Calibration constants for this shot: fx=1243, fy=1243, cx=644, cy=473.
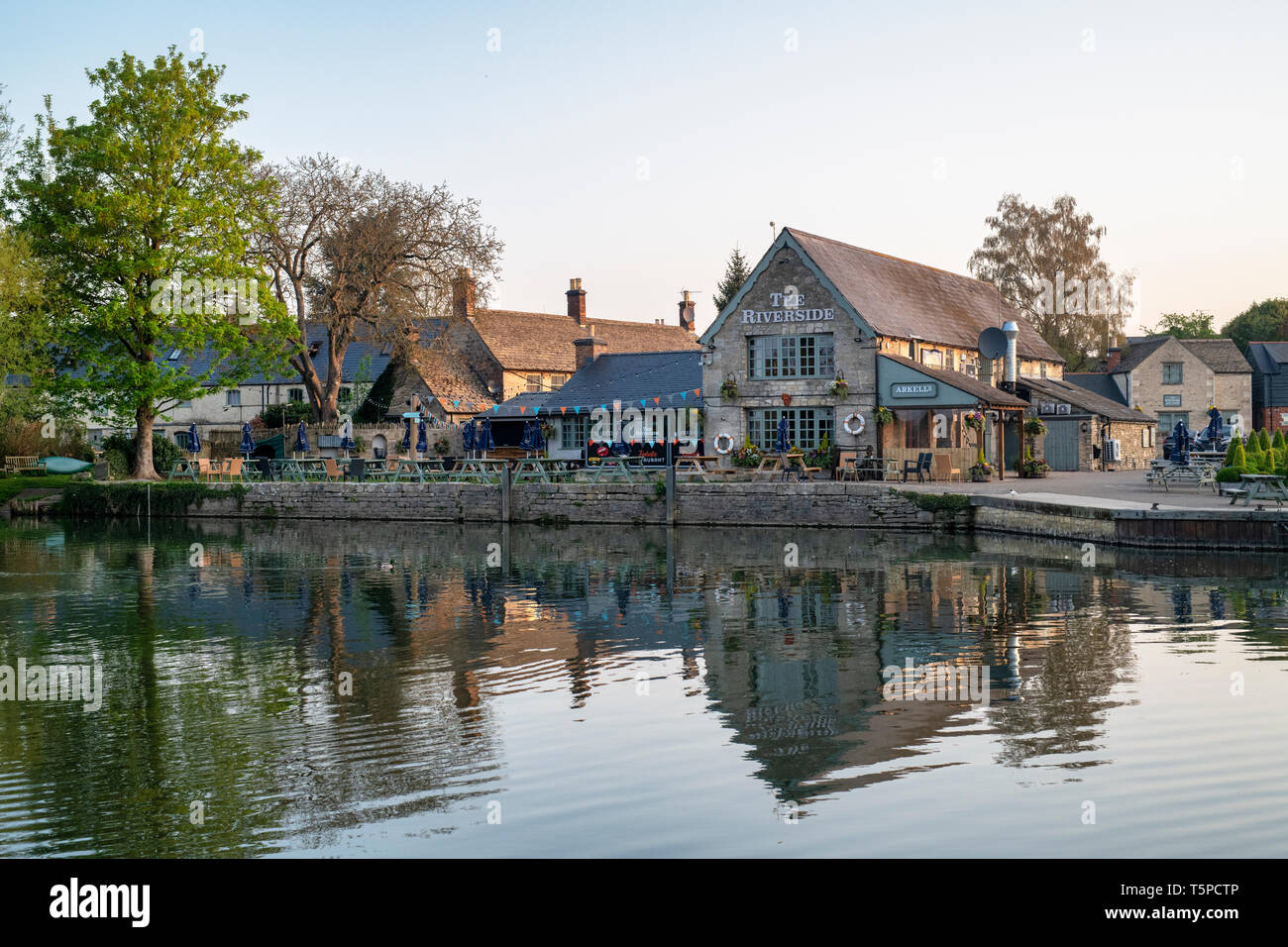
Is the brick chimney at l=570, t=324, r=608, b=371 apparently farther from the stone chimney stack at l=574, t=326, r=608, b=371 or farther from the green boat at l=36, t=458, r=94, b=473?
the green boat at l=36, t=458, r=94, b=473

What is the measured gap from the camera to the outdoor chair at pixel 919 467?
35031 mm

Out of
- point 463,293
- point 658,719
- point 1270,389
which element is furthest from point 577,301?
point 658,719

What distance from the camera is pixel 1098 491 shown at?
31.8 m

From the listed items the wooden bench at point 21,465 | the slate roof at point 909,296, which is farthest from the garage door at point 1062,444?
the wooden bench at point 21,465

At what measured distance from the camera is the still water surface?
25.6ft

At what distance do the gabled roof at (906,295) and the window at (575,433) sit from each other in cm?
688

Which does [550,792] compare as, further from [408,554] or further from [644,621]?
[408,554]

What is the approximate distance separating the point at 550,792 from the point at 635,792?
582 mm

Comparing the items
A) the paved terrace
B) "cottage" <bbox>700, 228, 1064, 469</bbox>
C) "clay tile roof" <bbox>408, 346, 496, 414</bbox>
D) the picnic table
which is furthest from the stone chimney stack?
the picnic table

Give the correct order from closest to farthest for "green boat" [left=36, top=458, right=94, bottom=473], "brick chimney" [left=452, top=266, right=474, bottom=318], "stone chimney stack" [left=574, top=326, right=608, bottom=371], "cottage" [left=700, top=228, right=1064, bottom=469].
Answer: "cottage" [left=700, top=228, right=1064, bottom=469] → "green boat" [left=36, top=458, right=94, bottom=473] → "stone chimney stack" [left=574, top=326, right=608, bottom=371] → "brick chimney" [left=452, top=266, right=474, bottom=318]

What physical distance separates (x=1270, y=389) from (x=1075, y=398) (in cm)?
2637

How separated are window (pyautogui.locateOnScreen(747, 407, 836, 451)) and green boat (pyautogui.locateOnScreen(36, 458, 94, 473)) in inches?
909
